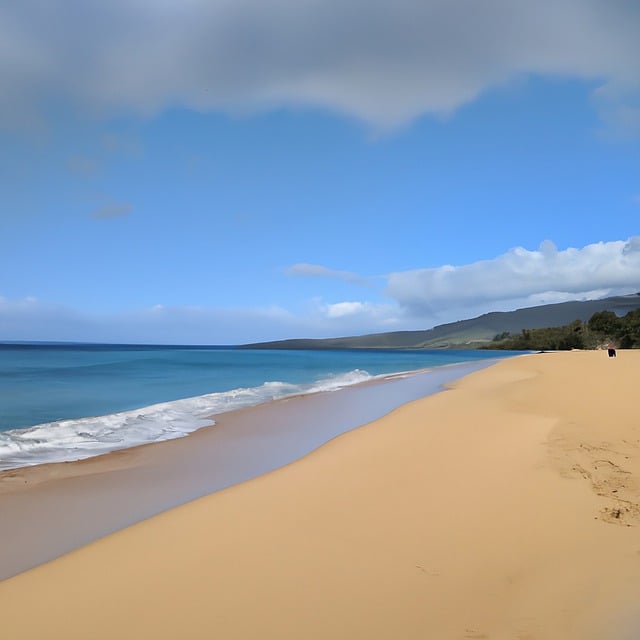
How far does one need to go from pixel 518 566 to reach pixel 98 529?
147 inches

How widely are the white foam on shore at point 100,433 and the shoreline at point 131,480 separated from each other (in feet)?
1.85

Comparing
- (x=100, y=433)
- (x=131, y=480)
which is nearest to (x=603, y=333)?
(x=100, y=433)

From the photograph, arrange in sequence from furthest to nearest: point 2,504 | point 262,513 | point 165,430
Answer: point 165,430, point 2,504, point 262,513

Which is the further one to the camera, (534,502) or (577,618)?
(534,502)

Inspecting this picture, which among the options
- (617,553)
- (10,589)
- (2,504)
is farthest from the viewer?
(2,504)

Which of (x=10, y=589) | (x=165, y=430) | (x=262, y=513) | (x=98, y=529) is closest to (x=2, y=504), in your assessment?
(x=98, y=529)

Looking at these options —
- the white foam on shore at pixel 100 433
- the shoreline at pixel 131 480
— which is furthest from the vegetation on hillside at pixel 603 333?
the shoreline at pixel 131 480

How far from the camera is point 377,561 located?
3.63 m

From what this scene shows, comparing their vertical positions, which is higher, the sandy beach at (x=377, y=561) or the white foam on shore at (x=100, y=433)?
the sandy beach at (x=377, y=561)

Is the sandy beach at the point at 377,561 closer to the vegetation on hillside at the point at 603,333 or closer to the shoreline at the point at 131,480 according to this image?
the shoreline at the point at 131,480

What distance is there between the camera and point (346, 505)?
488cm

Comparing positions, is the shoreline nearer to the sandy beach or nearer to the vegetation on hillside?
the sandy beach

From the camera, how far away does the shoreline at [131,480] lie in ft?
15.3

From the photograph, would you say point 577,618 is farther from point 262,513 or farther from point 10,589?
point 10,589
